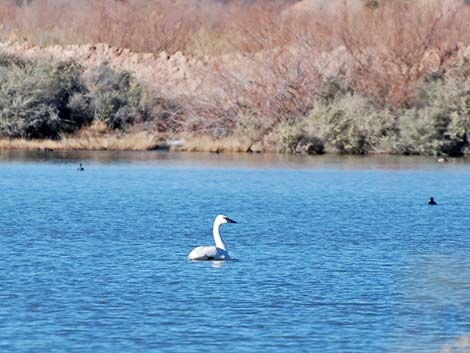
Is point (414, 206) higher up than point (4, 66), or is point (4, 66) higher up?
point (4, 66)

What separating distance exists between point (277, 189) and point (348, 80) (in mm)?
19761

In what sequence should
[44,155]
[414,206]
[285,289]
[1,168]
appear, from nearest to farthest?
[285,289], [414,206], [1,168], [44,155]

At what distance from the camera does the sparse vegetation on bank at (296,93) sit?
49500mm

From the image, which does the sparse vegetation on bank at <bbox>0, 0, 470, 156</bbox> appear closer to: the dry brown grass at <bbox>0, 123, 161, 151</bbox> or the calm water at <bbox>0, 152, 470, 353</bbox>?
the dry brown grass at <bbox>0, 123, 161, 151</bbox>

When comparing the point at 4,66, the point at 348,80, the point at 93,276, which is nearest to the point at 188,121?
the point at 348,80

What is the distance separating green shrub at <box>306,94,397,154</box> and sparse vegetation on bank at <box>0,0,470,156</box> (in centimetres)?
5

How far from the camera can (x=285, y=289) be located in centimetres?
1681

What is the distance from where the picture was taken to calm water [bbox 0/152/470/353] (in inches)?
543

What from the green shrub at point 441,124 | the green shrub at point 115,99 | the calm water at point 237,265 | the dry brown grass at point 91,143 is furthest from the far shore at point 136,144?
the calm water at point 237,265

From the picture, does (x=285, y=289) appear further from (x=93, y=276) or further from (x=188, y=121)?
(x=188, y=121)

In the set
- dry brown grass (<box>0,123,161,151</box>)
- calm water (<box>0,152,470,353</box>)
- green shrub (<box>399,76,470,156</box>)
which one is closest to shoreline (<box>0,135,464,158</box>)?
dry brown grass (<box>0,123,161,151</box>)

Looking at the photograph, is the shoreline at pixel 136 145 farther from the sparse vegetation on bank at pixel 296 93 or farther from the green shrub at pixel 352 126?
the green shrub at pixel 352 126

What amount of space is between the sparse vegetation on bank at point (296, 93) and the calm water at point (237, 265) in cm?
1108

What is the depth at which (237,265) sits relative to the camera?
758 inches
